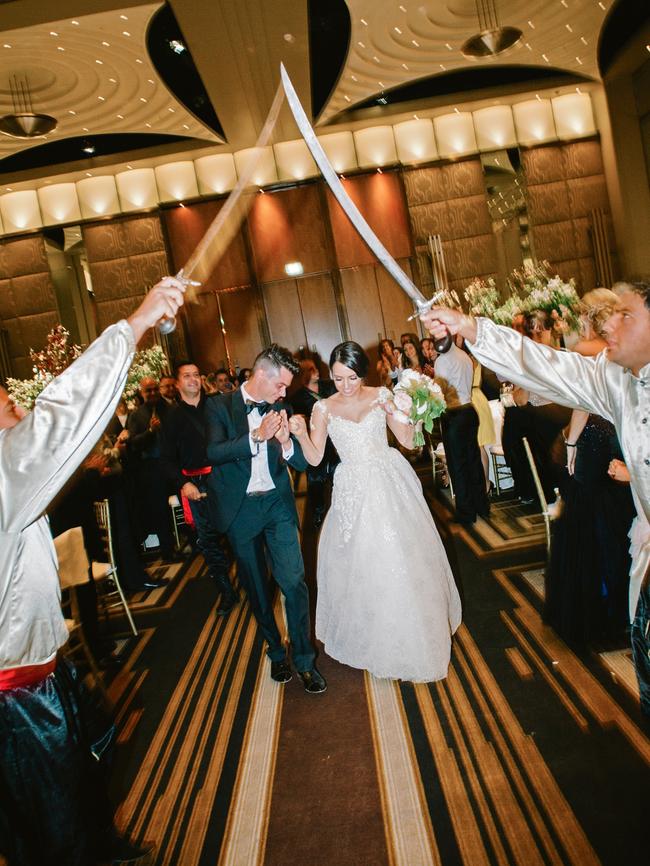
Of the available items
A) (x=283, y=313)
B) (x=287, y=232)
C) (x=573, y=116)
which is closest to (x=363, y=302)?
(x=283, y=313)

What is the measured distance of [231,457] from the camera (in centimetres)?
317

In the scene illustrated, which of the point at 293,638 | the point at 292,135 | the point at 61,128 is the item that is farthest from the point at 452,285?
the point at 293,638

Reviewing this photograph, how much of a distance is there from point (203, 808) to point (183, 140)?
11.1 m

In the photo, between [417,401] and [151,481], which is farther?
[151,481]

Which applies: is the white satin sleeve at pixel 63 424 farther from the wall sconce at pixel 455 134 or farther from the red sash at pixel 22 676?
the wall sconce at pixel 455 134

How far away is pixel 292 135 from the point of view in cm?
1146

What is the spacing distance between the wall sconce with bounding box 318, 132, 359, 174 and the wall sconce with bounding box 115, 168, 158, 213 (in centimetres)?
336

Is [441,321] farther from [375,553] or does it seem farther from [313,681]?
[313,681]

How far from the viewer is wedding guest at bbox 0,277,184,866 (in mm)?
1359

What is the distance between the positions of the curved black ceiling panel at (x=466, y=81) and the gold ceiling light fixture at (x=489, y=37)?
2.08m

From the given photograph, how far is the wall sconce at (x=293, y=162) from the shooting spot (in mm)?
11430

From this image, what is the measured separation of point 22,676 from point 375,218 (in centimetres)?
1118

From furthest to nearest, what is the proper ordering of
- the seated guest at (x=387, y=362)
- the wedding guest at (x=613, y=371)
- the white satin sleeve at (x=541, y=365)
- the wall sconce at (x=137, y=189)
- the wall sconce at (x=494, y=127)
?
the wall sconce at (x=137, y=189) < the wall sconce at (x=494, y=127) < the seated guest at (x=387, y=362) < the white satin sleeve at (x=541, y=365) < the wedding guest at (x=613, y=371)

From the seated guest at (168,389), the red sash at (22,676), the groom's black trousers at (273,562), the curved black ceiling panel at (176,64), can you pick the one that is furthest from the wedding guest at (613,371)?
the curved black ceiling panel at (176,64)
